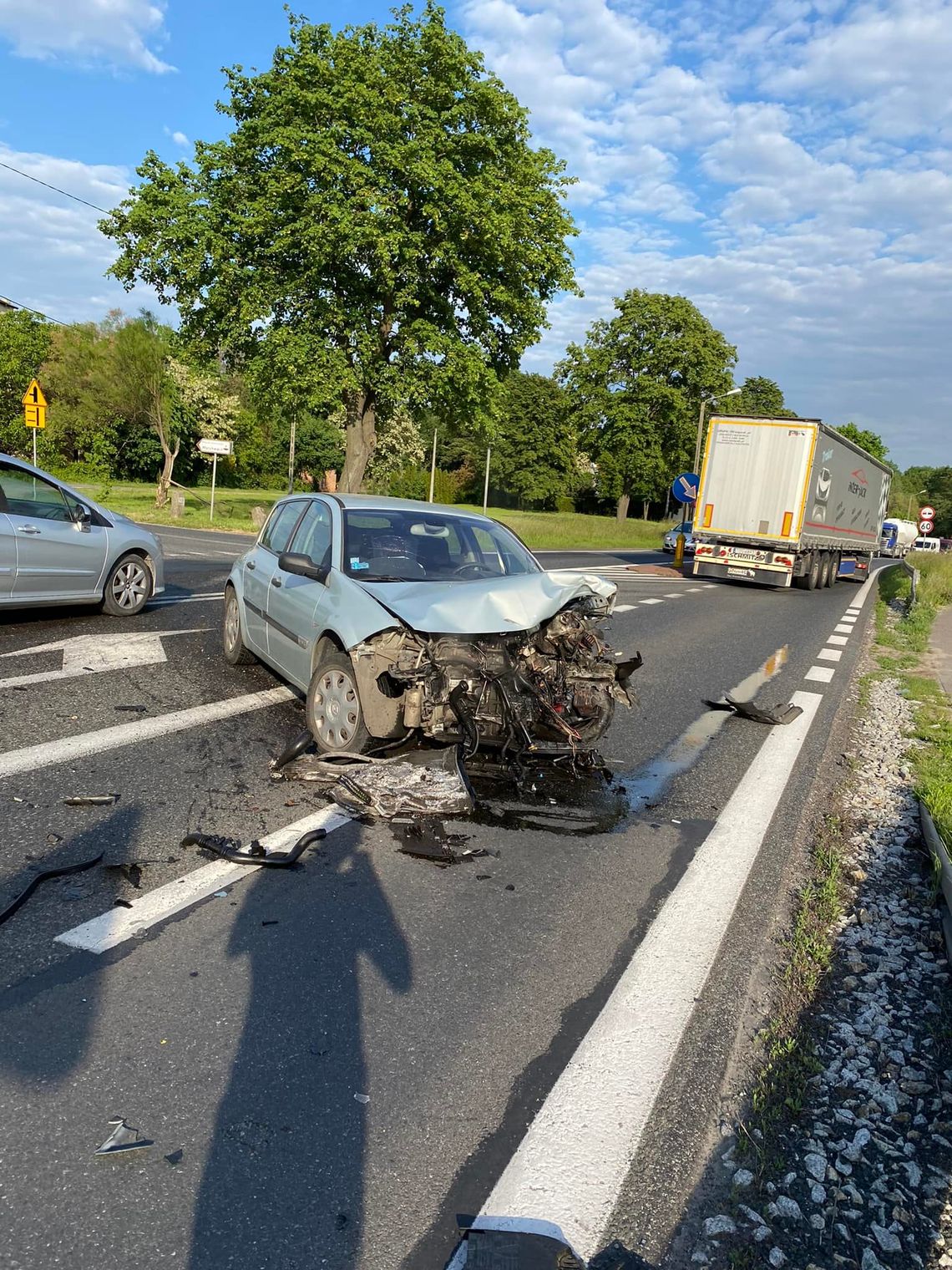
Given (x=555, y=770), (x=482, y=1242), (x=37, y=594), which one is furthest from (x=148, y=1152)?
(x=37, y=594)

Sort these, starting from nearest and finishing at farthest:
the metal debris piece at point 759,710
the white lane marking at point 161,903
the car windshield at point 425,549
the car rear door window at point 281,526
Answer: the white lane marking at point 161,903
the car windshield at point 425,549
the car rear door window at point 281,526
the metal debris piece at point 759,710

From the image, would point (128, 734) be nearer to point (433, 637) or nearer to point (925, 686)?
point (433, 637)

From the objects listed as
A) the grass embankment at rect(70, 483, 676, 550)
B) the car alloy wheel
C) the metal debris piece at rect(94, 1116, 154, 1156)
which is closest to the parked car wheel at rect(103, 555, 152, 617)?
the car alloy wheel

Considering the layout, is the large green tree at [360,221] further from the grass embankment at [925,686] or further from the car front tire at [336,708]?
the car front tire at [336,708]

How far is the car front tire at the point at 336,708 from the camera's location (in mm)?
5184

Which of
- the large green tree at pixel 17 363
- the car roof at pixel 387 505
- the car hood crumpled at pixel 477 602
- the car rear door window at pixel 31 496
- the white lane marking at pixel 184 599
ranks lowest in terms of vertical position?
the white lane marking at pixel 184 599

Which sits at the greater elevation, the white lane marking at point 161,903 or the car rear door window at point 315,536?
the car rear door window at point 315,536

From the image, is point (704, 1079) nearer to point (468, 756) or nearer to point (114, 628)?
point (468, 756)

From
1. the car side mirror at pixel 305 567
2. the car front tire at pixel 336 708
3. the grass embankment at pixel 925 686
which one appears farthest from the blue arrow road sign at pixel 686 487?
the car front tire at pixel 336 708

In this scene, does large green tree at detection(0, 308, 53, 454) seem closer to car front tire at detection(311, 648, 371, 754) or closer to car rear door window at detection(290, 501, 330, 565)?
car rear door window at detection(290, 501, 330, 565)

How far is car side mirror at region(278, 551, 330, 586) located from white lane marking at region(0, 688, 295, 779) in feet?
3.99

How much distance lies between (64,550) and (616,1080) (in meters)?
7.96

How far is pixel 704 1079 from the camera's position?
108 inches

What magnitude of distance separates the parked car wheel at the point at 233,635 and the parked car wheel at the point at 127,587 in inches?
90.9
